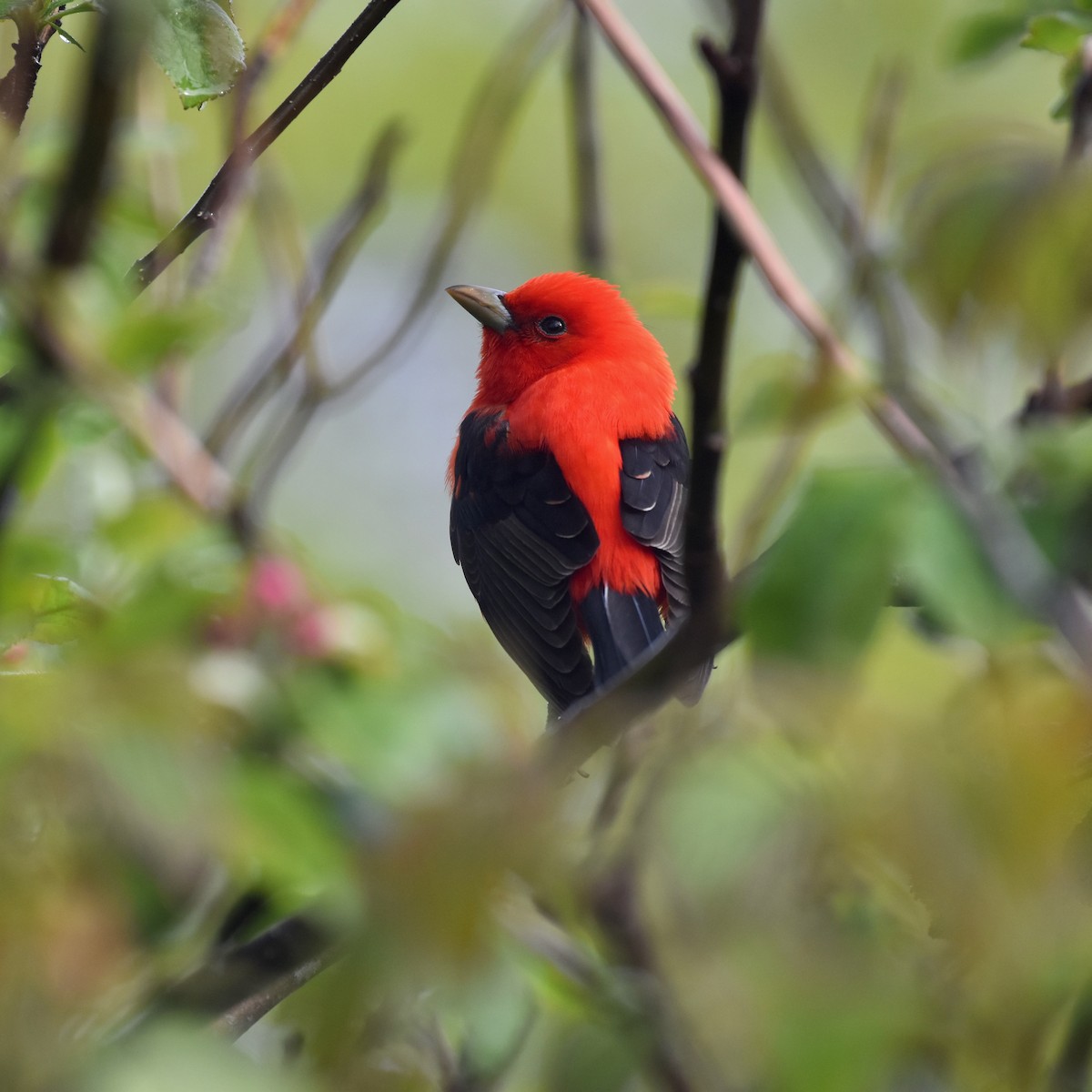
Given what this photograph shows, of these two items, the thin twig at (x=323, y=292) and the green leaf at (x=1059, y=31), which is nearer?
the green leaf at (x=1059, y=31)

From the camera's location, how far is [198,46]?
1620 millimetres

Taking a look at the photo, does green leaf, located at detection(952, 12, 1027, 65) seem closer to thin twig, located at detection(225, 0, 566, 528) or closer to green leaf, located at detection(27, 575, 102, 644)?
thin twig, located at detection(225, 0, 566, 528)

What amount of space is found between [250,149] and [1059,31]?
1.47 m

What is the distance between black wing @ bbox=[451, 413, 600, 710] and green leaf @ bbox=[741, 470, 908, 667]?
2.92 m

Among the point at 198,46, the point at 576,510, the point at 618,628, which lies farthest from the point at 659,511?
the point at 198,46

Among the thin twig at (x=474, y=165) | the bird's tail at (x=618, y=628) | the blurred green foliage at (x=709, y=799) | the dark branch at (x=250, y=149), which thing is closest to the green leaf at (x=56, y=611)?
the blurred green foliage at (x=709, y=799)

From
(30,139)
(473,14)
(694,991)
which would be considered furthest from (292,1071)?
(473,14)

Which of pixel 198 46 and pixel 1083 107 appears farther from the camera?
pixel 1083 107

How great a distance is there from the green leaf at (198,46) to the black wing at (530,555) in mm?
2793

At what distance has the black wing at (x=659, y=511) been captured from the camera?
14.2 ft

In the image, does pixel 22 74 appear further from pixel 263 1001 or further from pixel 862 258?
pixel 263 1001

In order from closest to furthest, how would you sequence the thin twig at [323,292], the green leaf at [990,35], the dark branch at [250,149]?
the dark branch at [250,149], the green leaf at [990,35], the thin twig at [323,292]

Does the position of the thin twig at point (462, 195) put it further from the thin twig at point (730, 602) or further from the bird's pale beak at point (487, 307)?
the bird's pale beak at point (487, 307)

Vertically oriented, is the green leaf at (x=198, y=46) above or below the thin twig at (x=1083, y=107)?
above
